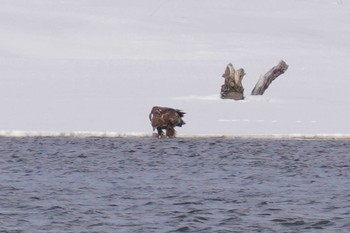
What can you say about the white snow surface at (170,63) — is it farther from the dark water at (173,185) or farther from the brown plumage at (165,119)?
the dark water at (173,185)

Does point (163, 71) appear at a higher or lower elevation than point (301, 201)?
higher

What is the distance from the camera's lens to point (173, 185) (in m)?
18.5

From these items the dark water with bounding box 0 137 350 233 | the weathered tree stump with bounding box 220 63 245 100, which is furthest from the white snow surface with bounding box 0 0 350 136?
the dark water with bounding box 0 137 350 233

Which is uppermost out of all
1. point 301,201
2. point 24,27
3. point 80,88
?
point 24,27

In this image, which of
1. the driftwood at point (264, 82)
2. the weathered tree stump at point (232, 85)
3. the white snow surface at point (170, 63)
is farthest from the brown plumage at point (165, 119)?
the driftwood at point (264, 82)

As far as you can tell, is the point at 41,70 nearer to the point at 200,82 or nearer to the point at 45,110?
the point at 200,82

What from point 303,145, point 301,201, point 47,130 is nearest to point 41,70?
point 47,130

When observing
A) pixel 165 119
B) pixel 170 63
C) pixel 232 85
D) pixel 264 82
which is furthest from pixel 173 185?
pixel 170 63

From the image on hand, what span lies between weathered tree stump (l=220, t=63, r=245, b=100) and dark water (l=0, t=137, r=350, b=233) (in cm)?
566

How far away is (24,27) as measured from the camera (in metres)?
48.0

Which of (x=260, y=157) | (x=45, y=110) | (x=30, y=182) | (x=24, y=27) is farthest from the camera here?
(x=24, y=27)

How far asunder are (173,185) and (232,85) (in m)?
12.6

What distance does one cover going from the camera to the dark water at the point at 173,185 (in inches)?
596

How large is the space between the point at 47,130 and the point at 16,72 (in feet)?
33.5
